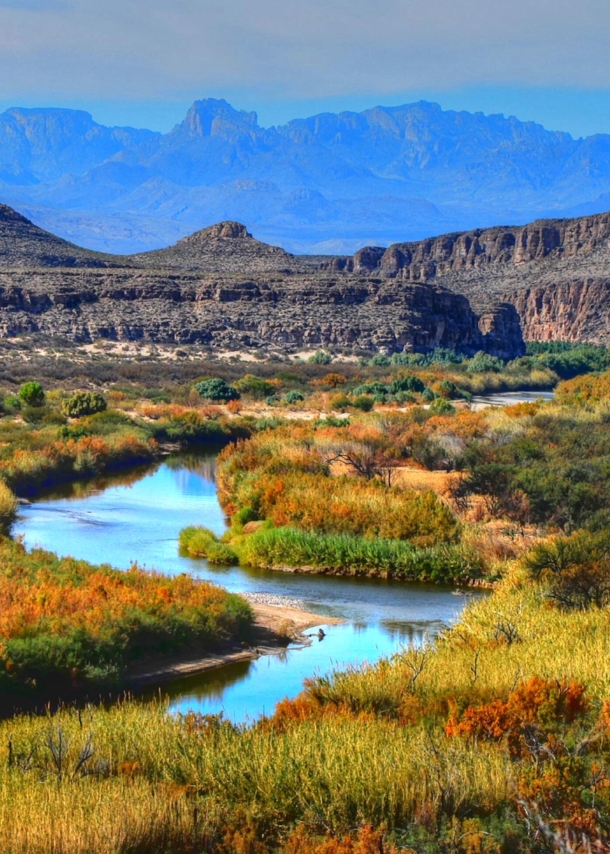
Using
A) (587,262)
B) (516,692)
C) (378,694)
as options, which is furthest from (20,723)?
(587,262)

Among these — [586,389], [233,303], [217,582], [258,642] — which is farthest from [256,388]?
[258,642]

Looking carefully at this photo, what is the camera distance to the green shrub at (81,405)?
46.8 meters

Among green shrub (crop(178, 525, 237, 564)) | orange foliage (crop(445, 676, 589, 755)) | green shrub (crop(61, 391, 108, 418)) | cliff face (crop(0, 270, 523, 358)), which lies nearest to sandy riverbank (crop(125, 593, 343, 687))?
green shrub (crop(178, 525, 237, 564))

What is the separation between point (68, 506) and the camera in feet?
103

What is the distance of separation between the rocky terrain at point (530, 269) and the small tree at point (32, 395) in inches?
2243

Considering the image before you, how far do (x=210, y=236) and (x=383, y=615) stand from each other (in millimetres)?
95072

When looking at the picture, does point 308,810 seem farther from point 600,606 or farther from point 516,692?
point 600,606

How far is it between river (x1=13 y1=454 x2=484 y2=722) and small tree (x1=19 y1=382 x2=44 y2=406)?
1177 centimetres

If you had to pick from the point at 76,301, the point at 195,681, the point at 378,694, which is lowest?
the point at 195,681

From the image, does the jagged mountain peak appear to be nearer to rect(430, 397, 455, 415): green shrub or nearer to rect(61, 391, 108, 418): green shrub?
rect(430, 397, 455, 415): green shrub

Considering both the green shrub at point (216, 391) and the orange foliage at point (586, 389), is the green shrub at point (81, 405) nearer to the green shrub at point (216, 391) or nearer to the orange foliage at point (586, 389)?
the green shrub at point (216, 391)

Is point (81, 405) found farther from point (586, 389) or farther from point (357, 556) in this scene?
point (357, 556)

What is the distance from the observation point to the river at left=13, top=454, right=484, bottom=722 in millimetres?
17016

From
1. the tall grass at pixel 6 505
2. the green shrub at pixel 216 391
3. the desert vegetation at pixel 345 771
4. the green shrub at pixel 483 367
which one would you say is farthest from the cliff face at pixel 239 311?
the desert vegetation at pixel 345 771
